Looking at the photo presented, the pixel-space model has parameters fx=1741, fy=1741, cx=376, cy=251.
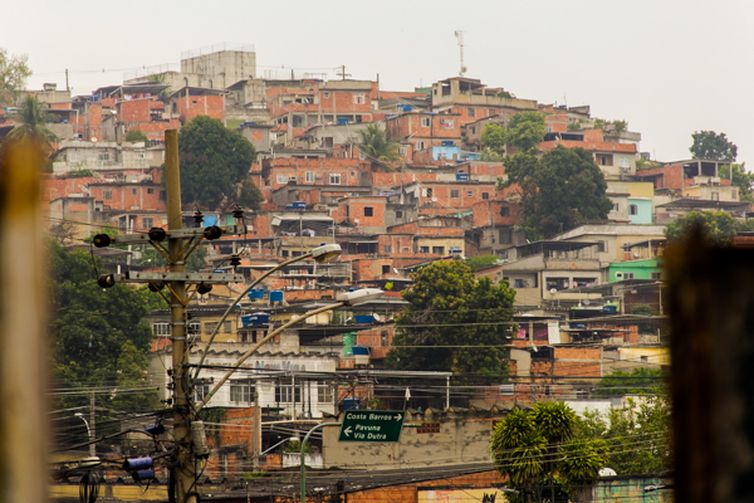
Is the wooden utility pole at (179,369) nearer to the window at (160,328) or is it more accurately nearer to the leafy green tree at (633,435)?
the leafy green tree at (633,435)

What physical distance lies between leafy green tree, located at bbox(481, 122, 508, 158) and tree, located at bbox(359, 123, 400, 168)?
6.65 m

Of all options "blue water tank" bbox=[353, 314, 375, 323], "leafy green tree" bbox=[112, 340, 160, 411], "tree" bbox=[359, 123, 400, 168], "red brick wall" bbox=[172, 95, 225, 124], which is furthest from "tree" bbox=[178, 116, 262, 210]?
"leafy green tree" bbox=[112, 340, 160, 411]

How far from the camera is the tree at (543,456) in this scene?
1425 inches

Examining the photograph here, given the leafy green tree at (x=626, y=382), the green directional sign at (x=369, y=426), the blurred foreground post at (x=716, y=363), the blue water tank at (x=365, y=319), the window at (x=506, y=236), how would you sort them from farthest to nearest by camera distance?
the window at (x=506, y=236) → the blue water tank at (x=365, y=319) → the leafy green tree at (x=626, y=382) → the green directional sign at (x=369, y=426) → the blurred foreground post at (x=716, y=363)

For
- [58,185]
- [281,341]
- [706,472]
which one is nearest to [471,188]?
[58,185]

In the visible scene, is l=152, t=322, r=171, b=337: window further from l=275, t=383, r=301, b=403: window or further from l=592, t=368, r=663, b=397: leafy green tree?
l=592, t=368, r=663, b=397: leafy green tree

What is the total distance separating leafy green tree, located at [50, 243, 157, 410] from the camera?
2443 inches

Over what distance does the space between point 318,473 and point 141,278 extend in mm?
27267

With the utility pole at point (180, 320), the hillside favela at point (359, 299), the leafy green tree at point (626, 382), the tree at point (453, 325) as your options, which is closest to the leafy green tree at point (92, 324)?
the hillside favela at point (359, 299)

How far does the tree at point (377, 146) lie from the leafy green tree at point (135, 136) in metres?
15.8

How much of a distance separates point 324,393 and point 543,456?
80.2 ft

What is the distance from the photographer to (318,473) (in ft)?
139

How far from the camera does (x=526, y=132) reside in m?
125

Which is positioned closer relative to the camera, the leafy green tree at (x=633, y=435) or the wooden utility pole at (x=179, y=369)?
the wooden utility pole at (x=179, y=369)
